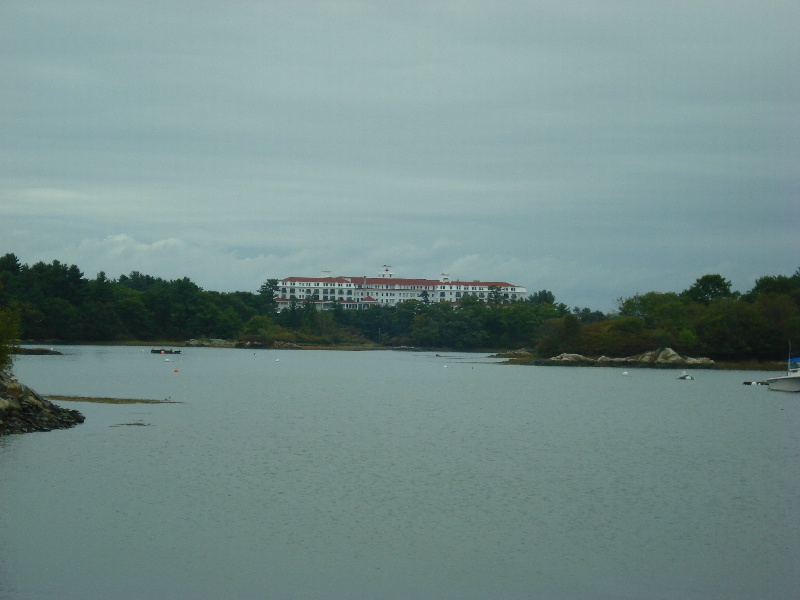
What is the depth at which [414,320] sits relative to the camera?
186 metres

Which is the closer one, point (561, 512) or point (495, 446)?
point (561, 512)

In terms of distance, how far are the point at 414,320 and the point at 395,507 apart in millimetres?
164778

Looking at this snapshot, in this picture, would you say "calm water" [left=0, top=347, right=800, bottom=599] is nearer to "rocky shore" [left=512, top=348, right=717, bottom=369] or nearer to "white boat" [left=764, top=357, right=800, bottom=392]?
"white boat" [left=764, top=357, right=800, bottom=392]

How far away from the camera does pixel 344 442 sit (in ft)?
108

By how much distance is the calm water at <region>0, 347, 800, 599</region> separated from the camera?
599 inches

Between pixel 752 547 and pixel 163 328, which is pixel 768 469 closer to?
pixel 752 547

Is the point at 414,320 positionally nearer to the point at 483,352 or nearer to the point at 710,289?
the point at 483,352

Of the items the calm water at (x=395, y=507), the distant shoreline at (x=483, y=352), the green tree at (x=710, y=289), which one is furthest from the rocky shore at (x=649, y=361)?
the calm water at (x=395, y=507)

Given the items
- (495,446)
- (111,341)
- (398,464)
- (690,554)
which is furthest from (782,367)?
(111,341)

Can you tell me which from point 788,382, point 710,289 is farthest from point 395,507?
point 710,289

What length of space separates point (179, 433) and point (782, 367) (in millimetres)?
81218

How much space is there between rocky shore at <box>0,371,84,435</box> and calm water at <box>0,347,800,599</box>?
3.92 feet

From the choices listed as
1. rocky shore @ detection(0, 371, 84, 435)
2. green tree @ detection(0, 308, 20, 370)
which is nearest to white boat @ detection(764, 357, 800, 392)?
rocky shore @ detection(0, 371, 84, 435)

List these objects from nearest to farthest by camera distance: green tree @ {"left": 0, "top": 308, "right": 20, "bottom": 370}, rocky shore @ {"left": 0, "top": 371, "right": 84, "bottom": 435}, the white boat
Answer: rocky shore @ {"left": 0, "top": 371, "right": 84, "bottom": 435}, green tree @ {"left": 0, "top": 308, "right": 20, "bottom": 370}, the white boat
